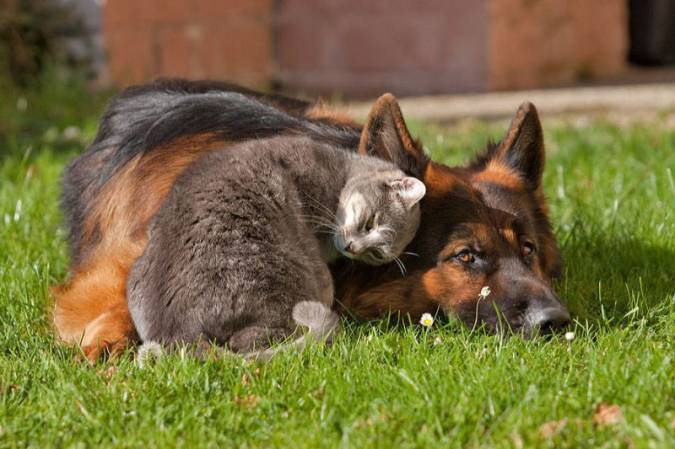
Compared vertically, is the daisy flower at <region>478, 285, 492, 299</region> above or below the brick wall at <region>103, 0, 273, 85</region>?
below

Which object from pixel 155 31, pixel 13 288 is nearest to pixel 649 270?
pixel 13 288

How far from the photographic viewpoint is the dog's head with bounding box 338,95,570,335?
12.6 ft

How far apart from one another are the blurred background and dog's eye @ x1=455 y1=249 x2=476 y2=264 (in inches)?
318

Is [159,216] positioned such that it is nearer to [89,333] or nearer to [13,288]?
[89,333]

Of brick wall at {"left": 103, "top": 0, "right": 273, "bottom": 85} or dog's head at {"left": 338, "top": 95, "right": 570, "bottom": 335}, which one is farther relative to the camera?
brick wall at {"left": 103, "top": 0, "right": 273, "bottom": 85}

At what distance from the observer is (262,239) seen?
3684 mm

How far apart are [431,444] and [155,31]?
10.9 metres

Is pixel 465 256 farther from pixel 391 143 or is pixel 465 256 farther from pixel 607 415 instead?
pixel 607 415

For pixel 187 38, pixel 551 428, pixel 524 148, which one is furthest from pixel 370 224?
pixel 187 38

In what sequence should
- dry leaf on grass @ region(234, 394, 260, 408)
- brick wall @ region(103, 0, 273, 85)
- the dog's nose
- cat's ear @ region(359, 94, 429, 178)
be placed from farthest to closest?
brick wall @ region(103, 0, 273, 85) → cat's ear @ region(359, 94, 429, 178) → the dog's nose → dry leaf on grass @ region(234, 394, 260, 408)

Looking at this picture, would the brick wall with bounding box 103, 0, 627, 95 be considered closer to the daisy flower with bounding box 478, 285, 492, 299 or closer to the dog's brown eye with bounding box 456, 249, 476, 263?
the dog's brown eye with bounding box 456, 249, 476, 263

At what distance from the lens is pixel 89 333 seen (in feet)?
13.0

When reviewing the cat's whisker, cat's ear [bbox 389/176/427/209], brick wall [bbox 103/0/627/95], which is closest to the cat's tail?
the cat's whisker

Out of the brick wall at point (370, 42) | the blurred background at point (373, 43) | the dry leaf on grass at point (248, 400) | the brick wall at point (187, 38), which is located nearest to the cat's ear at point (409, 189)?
the dry leaf on grass at point (248, 400)
